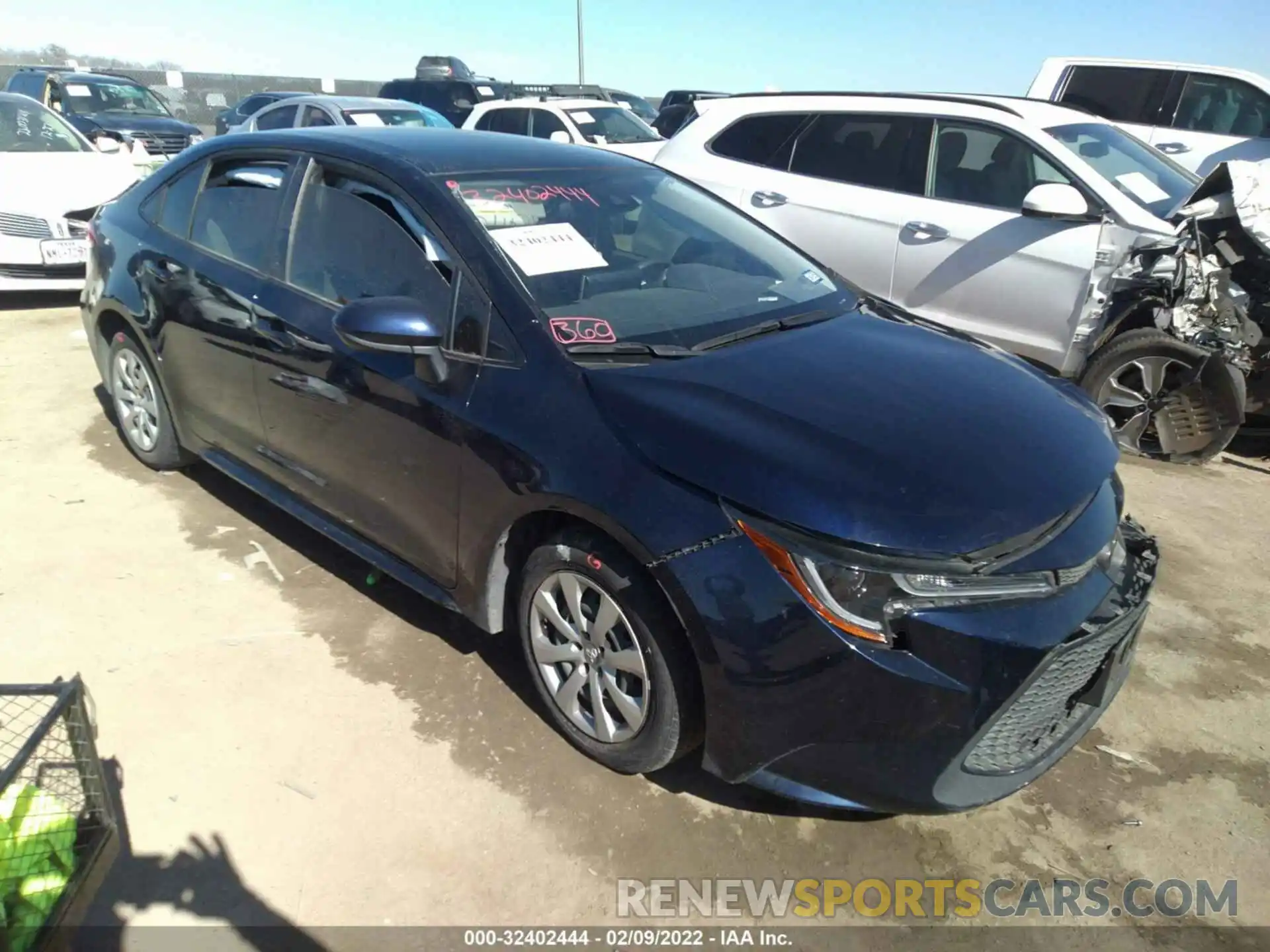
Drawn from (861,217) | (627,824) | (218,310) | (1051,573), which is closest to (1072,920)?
(1051,573)

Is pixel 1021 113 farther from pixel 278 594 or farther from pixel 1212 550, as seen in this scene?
pixel 278 594

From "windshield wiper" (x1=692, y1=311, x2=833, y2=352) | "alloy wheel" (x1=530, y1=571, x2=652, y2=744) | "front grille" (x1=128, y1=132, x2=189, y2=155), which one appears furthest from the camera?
"front grille" (x1=128, y1=132, x2=189, y2=155)

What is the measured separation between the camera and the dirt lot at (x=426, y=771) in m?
2.33

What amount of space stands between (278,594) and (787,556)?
2268mm

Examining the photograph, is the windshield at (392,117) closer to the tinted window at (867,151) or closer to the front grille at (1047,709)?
the tinted window at (867,151)

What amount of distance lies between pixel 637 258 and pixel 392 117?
28.9ft

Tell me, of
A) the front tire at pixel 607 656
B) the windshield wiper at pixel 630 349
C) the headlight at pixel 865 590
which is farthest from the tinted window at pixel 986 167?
the front tire at pixel 607 656

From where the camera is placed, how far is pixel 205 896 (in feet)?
7.47

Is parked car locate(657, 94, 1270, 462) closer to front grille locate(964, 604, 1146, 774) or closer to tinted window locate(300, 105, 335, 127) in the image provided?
front grille locate(964, 604, 1146, 774)

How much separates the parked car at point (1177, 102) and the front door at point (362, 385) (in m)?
7.20

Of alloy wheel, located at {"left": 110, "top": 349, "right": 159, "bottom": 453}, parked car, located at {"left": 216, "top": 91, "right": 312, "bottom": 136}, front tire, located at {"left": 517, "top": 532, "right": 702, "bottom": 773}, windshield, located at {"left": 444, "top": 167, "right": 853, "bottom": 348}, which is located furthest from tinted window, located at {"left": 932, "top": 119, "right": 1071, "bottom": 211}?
parked car, located at {"left": 216, "top": 91, "right": 312, "bottom": 136}

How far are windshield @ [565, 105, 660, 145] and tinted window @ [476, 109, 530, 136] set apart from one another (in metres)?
0.55

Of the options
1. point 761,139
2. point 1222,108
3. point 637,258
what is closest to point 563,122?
point 761,139

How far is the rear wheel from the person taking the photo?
4.80m
